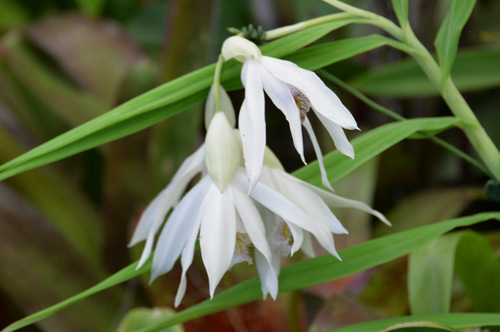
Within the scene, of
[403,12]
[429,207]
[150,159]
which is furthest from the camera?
[429,207]

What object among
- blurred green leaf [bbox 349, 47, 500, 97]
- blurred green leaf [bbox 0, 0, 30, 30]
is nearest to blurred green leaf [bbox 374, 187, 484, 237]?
blurred green leaf [bbox 349, 47, 500, 97]

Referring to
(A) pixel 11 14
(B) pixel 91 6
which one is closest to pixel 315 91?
(B) pixel 91 6

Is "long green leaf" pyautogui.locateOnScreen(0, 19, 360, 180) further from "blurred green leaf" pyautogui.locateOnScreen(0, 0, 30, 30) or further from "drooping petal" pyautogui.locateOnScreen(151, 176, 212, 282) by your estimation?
"blurred green leaf" pyautogui.locateOnScreen(0, 0, 30, 30)

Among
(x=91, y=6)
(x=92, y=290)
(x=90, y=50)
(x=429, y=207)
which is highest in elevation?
(x=91, y=6)

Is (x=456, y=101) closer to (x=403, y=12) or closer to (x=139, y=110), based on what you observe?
(x=403, y=12)

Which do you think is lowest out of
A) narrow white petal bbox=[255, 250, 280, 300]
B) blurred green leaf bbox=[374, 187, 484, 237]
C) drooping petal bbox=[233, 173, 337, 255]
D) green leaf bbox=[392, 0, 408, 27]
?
narrow white petal bbox=[255, 250, 280, 300]

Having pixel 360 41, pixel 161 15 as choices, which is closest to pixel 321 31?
pixel 360 41
